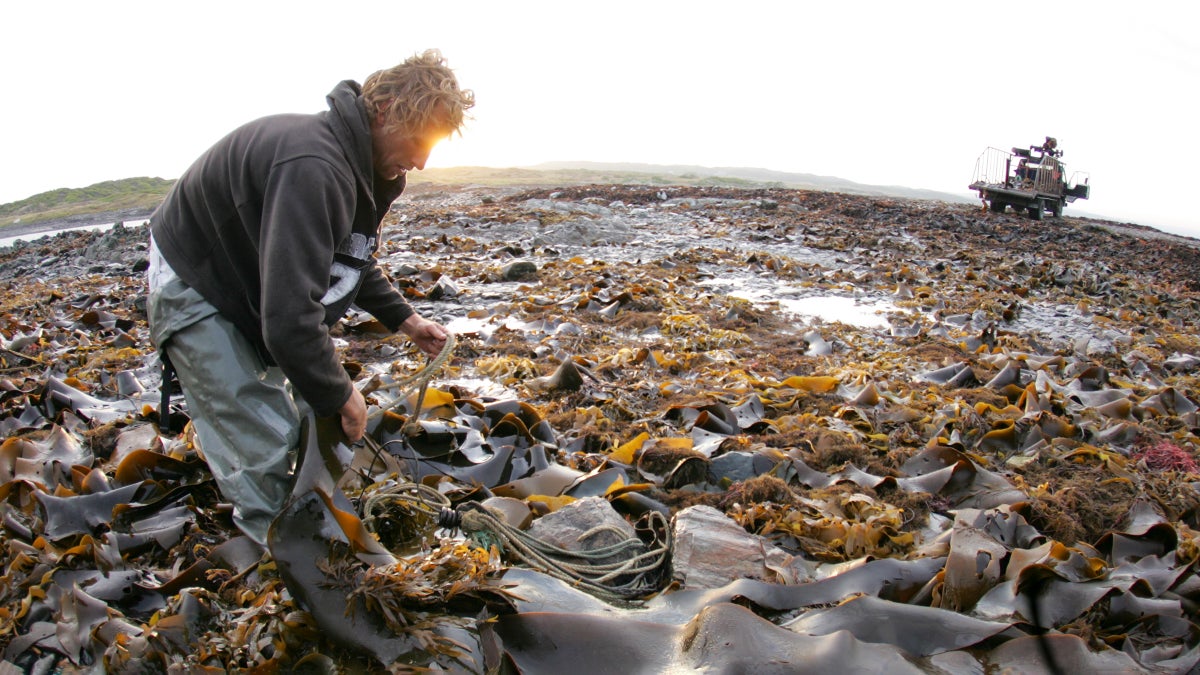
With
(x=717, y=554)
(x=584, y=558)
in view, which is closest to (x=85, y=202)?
(x=584, y=558)

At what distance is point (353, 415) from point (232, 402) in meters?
0.34

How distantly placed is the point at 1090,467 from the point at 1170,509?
0.38m

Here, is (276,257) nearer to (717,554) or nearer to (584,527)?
(584,527)

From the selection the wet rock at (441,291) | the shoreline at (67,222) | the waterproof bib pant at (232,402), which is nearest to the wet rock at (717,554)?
the waterproof bib pant at (232,402)

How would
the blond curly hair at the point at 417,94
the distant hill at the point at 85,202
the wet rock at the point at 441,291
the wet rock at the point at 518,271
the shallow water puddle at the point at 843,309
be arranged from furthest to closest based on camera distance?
the distant hill at the point at 85,202
the wet rock at the point at 518,271
the wet rock at the point at 441,291
the shallow water puddle at the point at 843,309
the blond curly hair at the point at 417,94

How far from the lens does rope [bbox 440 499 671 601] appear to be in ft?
Answer: 6.06

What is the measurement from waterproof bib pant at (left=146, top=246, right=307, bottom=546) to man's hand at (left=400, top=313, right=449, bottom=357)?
1.63 feet

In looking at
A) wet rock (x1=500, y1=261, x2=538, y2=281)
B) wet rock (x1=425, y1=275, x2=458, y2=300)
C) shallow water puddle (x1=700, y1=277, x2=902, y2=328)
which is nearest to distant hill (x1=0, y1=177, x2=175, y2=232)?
wet rock (x1=500, y1=261, x2=538, y2=281)

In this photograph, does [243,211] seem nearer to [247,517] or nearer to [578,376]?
[247,517]

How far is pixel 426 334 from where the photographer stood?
236cm

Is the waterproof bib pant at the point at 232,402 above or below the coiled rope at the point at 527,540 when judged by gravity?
above

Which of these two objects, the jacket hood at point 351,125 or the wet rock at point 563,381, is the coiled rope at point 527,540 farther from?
the wet rock at point 563,381

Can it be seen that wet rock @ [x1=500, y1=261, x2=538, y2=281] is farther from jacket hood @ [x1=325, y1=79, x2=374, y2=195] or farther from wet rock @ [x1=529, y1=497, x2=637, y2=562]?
jacket hood @ [x1=325, y1=79, x2=374, y2=195]

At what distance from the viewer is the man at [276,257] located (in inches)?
60.3
